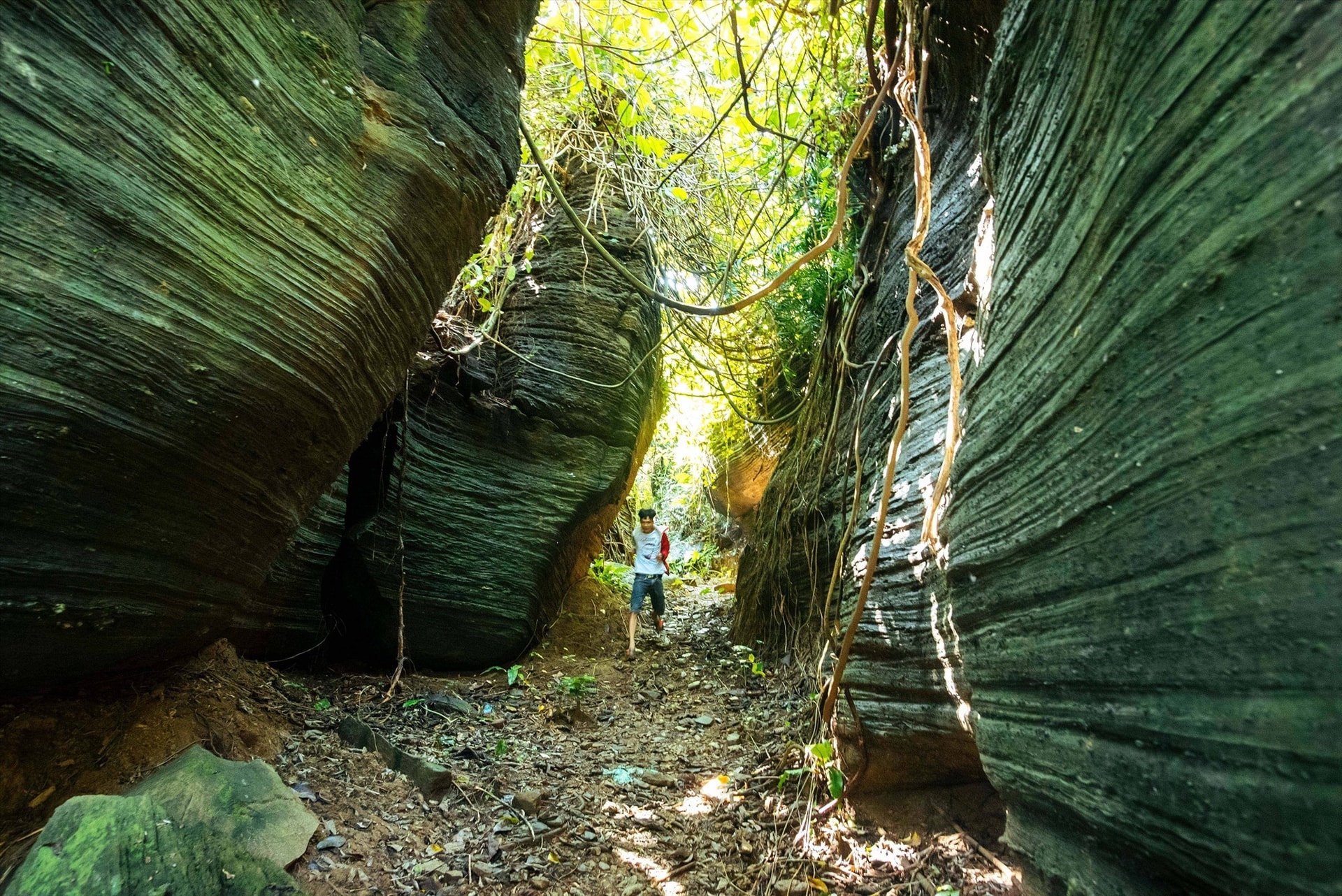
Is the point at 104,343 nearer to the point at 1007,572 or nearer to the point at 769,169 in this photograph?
the point at 1007,572

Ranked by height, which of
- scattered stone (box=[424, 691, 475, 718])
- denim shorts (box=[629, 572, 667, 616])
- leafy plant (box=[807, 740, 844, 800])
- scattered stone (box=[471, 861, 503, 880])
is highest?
denim shorts (box=[629, 572, 667, 616])

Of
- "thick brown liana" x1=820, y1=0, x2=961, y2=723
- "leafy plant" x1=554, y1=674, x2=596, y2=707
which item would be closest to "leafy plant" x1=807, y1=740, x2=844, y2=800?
"thick brown liana" x1=820, y1=0, x2=961, y2=723

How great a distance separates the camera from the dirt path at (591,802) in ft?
8.20

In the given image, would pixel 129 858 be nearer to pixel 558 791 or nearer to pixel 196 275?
pixel 196 275

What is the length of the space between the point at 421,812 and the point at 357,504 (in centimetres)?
245

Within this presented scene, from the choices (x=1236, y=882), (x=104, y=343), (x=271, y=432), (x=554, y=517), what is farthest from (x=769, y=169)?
(x=1236, y=882)

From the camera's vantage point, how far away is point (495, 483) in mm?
5152

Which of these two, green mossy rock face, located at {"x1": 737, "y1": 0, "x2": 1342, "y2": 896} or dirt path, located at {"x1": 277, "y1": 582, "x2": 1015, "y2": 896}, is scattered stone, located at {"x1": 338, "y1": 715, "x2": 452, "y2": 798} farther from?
green mossy rock face, located at {"x1": 737, "y1": 0, "x2": 1342, "y2": 896}

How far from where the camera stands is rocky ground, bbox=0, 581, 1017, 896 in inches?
97.3

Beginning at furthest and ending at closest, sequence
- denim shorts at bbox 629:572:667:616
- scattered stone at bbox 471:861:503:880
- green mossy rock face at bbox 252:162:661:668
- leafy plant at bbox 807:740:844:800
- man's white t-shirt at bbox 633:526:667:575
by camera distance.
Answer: man's white t-shirt at bbox 633:526:667:575 < denim shorts at bbox 629:572:667:616 < green mossy rock face at bbox 252:162:661:668 < leafy plant at bbox 807:740:844:800 < scattered stone at bbox 471:861:503:880

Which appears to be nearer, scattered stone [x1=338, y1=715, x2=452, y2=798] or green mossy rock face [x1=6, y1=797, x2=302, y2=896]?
green mossy rock face [x1=6, y1=797, x2=302, y2=896]

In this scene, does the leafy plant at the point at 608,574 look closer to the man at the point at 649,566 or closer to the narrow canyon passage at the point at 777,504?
the man at the point at 649,566

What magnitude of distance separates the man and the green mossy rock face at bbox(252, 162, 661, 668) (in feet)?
1.77

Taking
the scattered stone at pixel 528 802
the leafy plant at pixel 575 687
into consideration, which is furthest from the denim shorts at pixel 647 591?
the scattered stone at pixel 528 802
